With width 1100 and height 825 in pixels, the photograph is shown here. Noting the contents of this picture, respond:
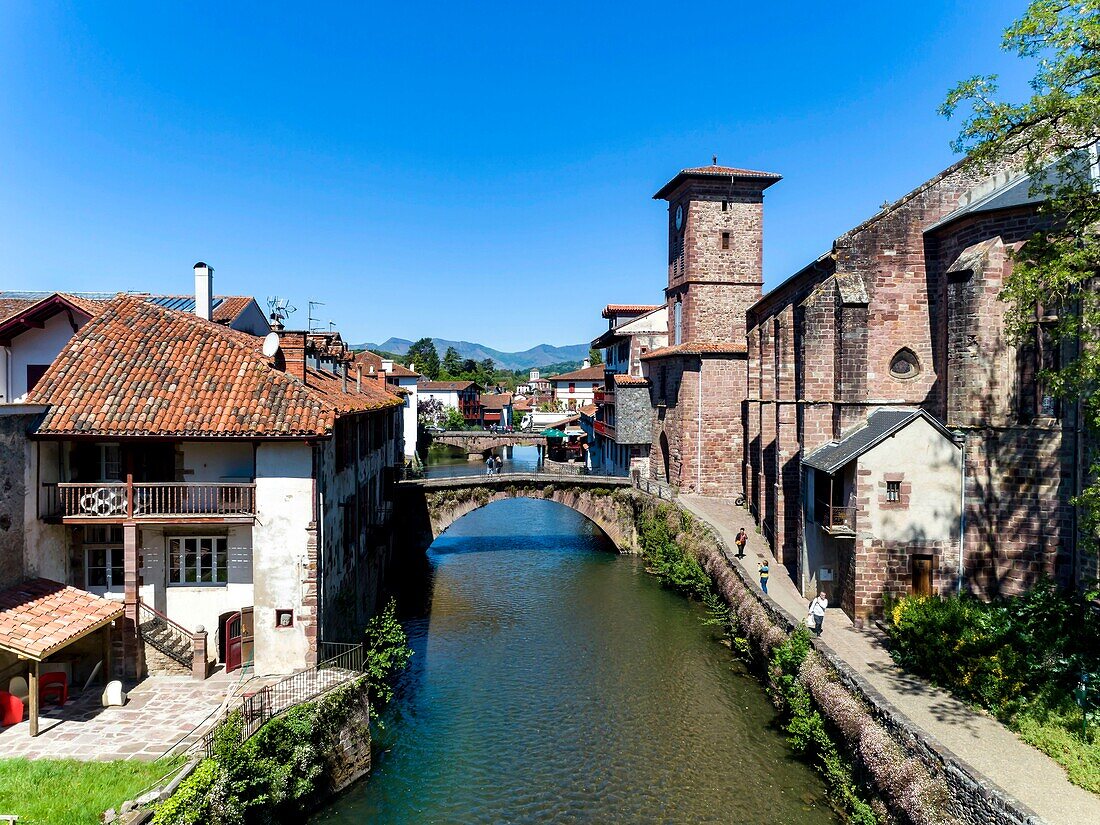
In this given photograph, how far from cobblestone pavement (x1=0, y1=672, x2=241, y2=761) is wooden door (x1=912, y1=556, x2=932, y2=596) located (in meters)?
18.8

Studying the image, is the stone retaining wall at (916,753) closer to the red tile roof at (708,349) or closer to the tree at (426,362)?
the red tile roof at (708,349)

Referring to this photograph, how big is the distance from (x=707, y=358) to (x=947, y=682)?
90.3 feet

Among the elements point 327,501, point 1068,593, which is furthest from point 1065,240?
point 327,501

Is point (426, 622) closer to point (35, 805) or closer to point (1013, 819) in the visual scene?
point (35, 805)

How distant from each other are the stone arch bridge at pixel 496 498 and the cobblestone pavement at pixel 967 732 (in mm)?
17014

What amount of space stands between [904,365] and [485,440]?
63.3 metres

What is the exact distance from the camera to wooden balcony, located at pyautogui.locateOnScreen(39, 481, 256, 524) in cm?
1661

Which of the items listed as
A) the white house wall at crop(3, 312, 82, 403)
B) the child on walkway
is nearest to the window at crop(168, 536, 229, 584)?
the white house wall at crop(3, 312, 82, 403)

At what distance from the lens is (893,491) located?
68.5 feet

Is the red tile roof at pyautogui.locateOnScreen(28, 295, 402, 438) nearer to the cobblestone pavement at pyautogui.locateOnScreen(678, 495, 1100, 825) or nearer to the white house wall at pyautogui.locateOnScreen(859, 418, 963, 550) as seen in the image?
the cobblestone pavement at pyautogui.locateOnScreen(678, 495, 1100, 825)

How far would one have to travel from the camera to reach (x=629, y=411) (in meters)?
47.8

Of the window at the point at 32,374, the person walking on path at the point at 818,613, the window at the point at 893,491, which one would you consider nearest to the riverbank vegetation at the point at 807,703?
the person walking on path at the point at 818,613

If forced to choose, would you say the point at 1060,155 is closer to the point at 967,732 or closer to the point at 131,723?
the point at 967,732

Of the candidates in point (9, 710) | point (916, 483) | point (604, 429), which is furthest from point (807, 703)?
point (604, 429)
